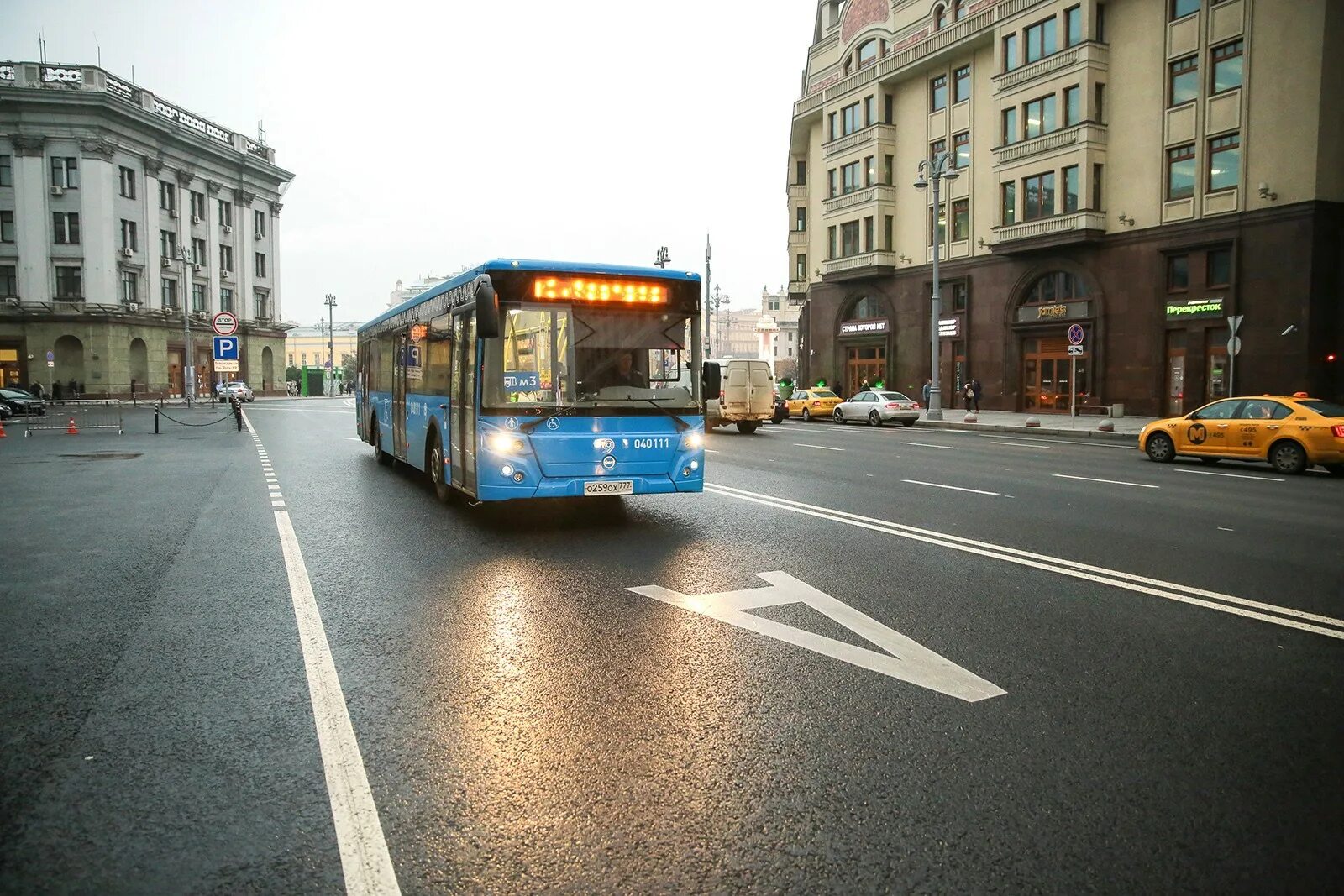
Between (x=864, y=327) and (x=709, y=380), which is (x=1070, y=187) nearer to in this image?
(x=864, y=327)

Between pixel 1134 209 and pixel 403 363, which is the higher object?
pixel 1134 209

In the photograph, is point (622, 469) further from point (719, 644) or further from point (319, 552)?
point (719, 644)

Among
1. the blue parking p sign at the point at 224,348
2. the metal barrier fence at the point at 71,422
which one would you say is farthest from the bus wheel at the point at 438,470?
the blue parking p sign at the point at 224,348

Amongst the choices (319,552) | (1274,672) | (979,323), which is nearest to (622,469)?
(319,552)

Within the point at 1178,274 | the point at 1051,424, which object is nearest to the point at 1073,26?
the point at 1178,274

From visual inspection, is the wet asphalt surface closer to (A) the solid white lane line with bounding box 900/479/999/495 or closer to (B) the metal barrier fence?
(A) the solid white lane line with bounding box 900/479/999/495

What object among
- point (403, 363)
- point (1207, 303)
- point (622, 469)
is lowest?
point (622, 469)

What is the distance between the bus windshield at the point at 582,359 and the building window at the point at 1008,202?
33396mm

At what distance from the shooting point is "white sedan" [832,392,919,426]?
35125mm

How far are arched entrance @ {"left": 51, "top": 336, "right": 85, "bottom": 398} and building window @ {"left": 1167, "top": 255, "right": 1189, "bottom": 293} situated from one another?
65541 millimetres

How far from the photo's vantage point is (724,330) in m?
199

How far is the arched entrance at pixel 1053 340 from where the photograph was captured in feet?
121

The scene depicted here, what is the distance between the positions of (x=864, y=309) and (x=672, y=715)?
46974 millimetres

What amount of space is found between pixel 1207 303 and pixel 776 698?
109 feet
